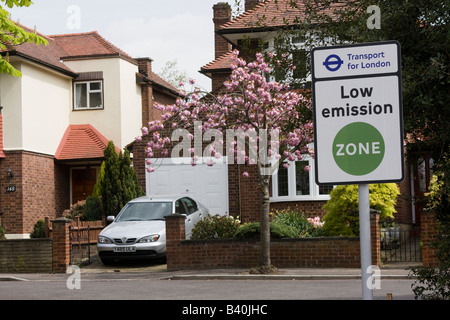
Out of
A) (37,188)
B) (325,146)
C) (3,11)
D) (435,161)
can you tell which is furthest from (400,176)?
(37,188)

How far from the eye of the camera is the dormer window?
3103cm

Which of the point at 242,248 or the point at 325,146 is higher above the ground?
the point at 325,146

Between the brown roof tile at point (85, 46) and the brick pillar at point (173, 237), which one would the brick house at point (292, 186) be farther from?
the brown roof tile at point (85, 46)

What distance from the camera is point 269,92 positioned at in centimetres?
1762

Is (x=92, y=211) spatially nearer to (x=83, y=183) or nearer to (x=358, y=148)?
(x=83, y=183)

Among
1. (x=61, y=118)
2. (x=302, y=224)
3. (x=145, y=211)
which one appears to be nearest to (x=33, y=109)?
(x=61, y=118)

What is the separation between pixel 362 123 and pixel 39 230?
891 inches

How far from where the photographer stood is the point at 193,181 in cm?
2636

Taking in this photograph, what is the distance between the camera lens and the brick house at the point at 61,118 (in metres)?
27.0

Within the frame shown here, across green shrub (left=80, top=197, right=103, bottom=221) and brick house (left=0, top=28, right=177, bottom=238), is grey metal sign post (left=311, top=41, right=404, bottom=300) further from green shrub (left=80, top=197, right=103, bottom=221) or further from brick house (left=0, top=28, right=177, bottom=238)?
brick house (left=0, top=28, right=177, bottom=238)

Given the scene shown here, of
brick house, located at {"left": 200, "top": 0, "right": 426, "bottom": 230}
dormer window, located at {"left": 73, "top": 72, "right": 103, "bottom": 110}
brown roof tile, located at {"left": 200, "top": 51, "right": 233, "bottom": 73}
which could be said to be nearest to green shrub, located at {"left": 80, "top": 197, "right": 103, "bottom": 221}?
brick house, located at {"left": 200, "top": 0, "right": 426, "bottom": 230}

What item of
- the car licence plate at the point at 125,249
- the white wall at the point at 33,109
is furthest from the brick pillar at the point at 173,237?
the white wall at the point at 33,109
